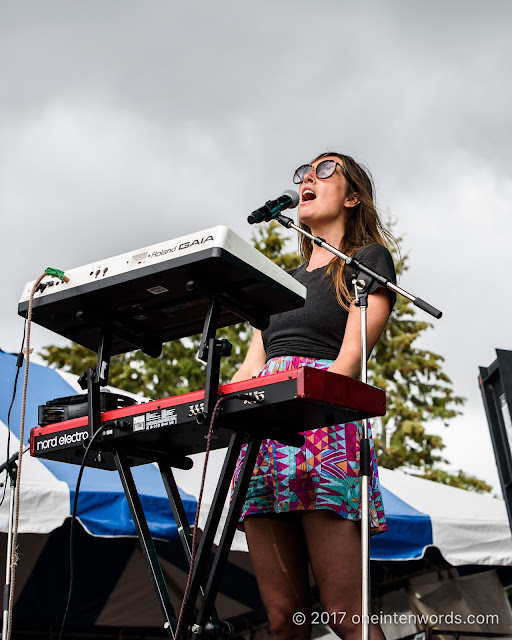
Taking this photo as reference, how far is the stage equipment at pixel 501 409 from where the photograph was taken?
3457mm

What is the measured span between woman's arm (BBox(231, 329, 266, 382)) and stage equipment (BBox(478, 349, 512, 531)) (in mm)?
1590

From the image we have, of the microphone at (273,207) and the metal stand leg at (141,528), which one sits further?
the microphone at (273,207)

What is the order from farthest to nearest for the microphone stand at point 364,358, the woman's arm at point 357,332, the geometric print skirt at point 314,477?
1. the woman's arm at point 357,332
2. the geometric print skirt at point 314,477
3. the microphone stand at point 364,358

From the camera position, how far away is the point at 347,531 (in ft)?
6.00

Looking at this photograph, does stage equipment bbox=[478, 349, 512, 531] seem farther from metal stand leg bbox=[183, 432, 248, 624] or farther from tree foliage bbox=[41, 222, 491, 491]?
tree foliage bbox=[41, 222, 491, 491]

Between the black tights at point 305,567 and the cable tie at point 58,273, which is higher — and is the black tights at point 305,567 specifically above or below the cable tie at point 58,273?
below

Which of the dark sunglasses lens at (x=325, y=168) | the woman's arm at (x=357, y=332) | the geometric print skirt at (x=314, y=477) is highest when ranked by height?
the dark sunglasses lens at (x=325, y=168)

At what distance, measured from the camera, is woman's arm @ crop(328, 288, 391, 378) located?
6.42 ft

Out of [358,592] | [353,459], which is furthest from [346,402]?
[358,592]

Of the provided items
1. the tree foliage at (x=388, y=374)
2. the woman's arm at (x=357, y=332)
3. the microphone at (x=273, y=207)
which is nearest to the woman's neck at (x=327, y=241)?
the microphone at (x=273, y=207)

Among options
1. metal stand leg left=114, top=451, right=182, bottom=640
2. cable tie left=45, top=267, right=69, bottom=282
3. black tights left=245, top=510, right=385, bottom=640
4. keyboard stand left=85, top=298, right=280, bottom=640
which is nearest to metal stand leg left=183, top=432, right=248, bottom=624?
keyboard stand left=85, top=298, right=280, bottom=640

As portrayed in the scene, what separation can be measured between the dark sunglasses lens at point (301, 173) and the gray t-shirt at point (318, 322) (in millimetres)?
433

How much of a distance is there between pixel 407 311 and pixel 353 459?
12.2 m

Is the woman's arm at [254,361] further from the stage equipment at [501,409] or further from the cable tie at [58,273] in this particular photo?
the stage equipment at [501,409]
